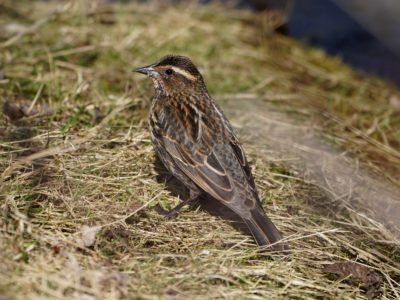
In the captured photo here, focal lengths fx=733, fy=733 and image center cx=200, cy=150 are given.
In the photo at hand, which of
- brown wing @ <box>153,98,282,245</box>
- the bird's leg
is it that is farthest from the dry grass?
brown wing @ <box>153,98,282,245</box>

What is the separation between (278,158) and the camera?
24.1ft

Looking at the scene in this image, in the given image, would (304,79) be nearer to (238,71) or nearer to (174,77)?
(238,71)

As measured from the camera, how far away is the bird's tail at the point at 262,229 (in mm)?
5703

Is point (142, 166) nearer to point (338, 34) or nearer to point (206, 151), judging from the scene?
point (206, 151)

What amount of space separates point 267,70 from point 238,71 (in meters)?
0.50

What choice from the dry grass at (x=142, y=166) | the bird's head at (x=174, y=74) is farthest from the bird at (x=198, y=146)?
the dry grass at (x=142, y=166)

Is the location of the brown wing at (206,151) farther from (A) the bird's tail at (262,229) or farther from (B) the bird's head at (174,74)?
(B) the bird's head at (174,74)

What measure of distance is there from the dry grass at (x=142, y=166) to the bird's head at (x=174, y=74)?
0.63m

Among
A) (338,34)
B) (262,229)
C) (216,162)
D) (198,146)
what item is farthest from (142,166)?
(338,34)

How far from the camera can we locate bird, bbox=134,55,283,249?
5945 mm

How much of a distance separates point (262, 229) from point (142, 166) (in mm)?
1530

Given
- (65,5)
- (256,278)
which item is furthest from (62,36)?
(256,278)

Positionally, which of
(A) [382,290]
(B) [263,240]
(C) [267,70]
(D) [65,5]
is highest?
(D) [65,5]

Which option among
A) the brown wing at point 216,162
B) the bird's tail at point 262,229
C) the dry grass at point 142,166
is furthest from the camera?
the brown wing at point 216,162
